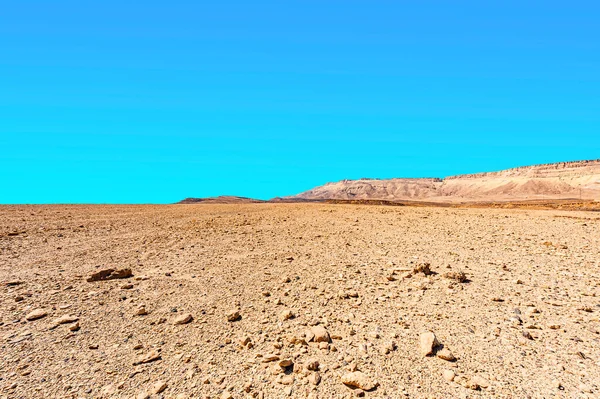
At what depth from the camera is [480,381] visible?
9.73ft

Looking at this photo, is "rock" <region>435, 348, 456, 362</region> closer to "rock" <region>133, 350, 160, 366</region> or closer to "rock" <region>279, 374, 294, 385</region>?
"rock" <region>279, 374, 294, 385</region>

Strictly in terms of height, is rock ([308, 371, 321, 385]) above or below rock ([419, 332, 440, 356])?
below

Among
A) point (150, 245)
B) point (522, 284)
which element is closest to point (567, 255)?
point (522, 284)

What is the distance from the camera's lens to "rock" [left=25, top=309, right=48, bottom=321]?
441cm

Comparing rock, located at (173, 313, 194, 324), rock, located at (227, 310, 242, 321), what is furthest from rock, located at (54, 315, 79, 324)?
rock, located at (227, 310, 242, 321)

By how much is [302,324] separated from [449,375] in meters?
1.73

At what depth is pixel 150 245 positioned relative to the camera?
913 cm

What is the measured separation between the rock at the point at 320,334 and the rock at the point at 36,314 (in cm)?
376

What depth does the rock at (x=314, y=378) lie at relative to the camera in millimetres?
3018

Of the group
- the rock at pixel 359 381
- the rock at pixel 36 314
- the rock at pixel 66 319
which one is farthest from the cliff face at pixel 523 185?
the rock at pixel 36 314

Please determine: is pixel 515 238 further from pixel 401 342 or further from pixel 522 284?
pixel 401 342

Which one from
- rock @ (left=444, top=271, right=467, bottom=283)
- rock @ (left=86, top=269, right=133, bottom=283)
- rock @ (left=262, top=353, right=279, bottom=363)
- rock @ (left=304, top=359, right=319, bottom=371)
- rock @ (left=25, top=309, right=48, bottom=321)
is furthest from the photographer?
rock @ (left=86, top=269, right=133, bottom=283)

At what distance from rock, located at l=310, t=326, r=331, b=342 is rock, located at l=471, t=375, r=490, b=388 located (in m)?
1.46

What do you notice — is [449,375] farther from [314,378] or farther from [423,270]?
[423,270]
